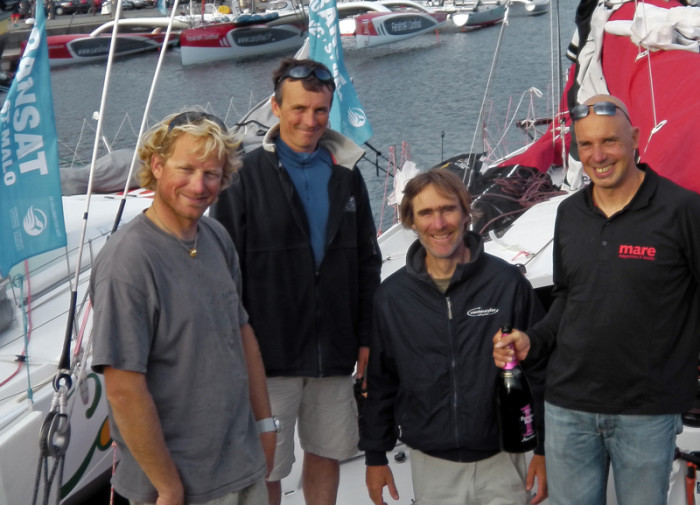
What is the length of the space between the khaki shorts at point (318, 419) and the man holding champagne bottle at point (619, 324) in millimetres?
882

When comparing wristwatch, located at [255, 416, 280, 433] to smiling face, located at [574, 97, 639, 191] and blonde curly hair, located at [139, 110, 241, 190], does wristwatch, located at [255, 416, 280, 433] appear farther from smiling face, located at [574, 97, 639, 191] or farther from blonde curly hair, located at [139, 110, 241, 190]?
smiling face, located at [574, 97, 639, 191]

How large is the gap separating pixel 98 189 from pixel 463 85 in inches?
612

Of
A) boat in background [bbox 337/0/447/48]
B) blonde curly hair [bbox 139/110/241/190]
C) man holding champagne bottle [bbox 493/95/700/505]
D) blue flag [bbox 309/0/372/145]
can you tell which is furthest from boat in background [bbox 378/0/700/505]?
boat in background [bbox 337/0/447/48]

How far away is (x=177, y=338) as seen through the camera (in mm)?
2391

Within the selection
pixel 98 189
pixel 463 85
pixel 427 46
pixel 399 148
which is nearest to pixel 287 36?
pixel 427 46

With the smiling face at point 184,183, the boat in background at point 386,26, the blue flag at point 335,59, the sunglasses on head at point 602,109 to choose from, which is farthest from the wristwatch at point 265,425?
the boat in background at point 386,26

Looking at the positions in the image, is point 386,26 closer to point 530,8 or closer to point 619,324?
point 530,8

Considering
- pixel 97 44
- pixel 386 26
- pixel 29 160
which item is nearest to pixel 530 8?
pixel 386 26

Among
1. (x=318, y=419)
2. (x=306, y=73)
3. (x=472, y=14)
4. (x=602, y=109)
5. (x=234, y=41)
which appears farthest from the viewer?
(x=472, y=14)

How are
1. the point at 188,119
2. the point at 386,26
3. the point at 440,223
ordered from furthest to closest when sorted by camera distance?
the point at 386,26
the point at 440,223
the point at 188,119

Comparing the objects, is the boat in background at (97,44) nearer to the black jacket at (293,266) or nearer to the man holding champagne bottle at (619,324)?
the black jacket at (293,266)

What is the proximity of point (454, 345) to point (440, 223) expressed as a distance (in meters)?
0.37

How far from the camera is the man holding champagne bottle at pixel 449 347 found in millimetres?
2842

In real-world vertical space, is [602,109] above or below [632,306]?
above
